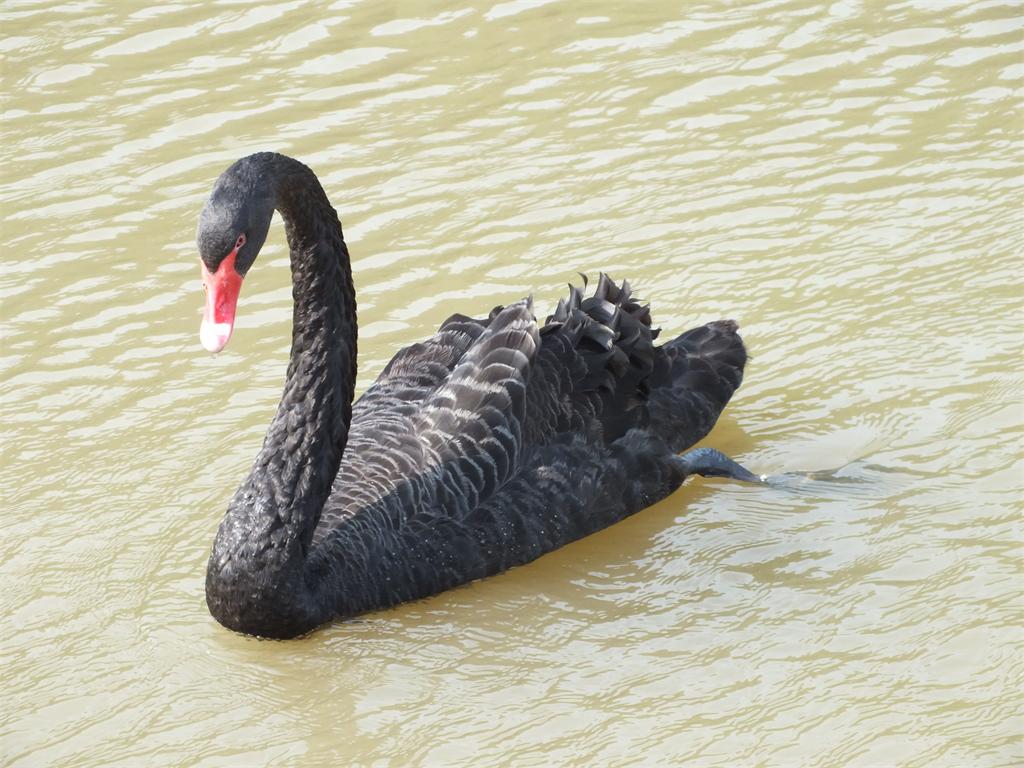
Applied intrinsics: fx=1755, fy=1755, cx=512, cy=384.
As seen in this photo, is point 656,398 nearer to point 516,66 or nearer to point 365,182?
point 365,182

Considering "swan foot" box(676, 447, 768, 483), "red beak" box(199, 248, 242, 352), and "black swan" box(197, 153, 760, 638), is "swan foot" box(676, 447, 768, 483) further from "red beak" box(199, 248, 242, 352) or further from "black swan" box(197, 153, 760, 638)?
"red beak" box(199, 248, 242, 352)

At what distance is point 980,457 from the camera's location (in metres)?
6.86

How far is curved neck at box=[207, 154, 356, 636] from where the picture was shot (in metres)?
5.97

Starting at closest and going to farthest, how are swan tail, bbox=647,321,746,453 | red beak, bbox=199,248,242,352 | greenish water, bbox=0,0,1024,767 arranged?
red beak, bbox=199,248,242,352 < greenish water, bbox=0,0,1024,767 < swan tail, bbox=647,321,746,453

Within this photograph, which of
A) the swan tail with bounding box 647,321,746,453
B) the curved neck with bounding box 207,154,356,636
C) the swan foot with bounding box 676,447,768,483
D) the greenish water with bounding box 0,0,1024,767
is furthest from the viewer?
the swan tail with bounding box 647,321,746,453

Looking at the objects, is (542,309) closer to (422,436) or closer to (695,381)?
(695,381)

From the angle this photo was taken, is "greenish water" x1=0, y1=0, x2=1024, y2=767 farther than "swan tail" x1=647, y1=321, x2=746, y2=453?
No

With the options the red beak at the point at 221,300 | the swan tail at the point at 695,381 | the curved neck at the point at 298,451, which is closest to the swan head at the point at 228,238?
the red beak at the point at 221,300

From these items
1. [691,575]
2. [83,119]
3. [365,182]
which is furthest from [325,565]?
[83,119]

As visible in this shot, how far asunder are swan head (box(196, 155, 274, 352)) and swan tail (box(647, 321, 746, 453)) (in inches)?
82.3

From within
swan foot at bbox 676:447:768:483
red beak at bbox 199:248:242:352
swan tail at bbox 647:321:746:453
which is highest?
red beak at bbox 199:248:242:352

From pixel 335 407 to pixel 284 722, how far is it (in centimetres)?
114

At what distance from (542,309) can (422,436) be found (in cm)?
168

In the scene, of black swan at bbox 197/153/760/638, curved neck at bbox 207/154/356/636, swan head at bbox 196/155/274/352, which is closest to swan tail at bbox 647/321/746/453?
black swan at bbox 197/153/760/638
